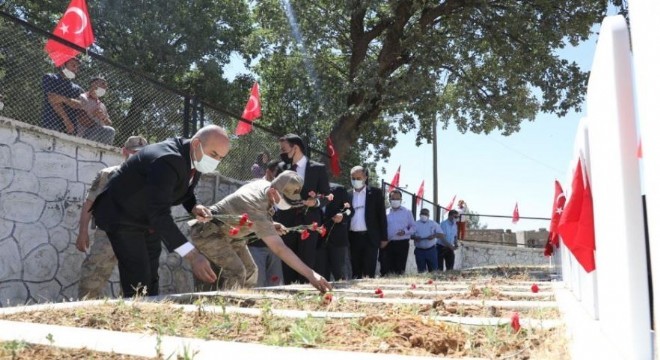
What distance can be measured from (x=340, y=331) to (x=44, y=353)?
1150mm

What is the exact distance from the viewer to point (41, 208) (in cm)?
576

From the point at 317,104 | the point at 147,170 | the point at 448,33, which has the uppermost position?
the point at 448,33

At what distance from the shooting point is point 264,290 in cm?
514

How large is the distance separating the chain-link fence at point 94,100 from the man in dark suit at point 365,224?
1.77 meters

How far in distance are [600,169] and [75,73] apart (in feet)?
17.3

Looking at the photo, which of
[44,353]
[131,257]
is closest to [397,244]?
[131,257]

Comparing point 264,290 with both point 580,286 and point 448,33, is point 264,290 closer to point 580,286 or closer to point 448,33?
point 580,286

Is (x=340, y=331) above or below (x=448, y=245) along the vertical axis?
below

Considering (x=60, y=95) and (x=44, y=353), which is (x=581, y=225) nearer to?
(x=44, y=353)

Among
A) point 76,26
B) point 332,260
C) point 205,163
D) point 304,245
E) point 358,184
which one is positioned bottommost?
point 332,260

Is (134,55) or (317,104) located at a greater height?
(134,55)

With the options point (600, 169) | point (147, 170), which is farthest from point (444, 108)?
point (600, 169)

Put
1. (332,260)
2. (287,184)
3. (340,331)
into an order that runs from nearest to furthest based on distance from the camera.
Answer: (340,331) < (287,184) < (332,260)

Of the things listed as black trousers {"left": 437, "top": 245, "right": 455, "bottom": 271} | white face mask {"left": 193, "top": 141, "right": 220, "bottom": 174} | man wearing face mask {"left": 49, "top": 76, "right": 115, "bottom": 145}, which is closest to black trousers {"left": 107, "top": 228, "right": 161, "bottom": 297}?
white face mask {"left": 193, "top": 141, "right": 220, "bottom": 174}
